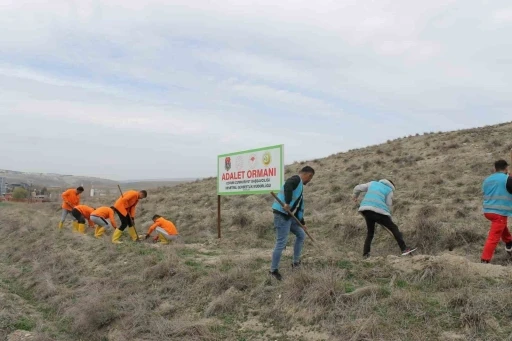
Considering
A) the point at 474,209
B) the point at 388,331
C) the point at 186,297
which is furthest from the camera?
the point at 474,209

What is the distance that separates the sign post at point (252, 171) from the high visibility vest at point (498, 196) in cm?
368

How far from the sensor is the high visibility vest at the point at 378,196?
768 cm

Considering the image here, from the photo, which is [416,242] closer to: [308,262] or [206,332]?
[308,262]

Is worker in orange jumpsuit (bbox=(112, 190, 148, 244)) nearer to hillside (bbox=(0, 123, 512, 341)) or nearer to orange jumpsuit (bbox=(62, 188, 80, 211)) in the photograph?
hillside (bbox=(0, 123, 512, 341))

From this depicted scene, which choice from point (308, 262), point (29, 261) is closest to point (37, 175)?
point (29, 261)

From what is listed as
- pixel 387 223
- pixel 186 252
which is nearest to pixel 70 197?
pixel 186 252

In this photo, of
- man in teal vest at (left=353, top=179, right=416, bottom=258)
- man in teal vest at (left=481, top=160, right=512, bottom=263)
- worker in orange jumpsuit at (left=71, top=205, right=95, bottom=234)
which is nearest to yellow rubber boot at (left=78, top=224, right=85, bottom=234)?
worker in orange jumpsuit at (left=71, top=205, right=95, bottom=234)

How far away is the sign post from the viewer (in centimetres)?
934

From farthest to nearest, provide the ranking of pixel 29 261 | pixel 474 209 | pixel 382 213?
pixel 29 261, pixel 474 209, pixel 382 213

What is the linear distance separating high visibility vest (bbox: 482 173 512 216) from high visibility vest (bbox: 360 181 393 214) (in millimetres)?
1503

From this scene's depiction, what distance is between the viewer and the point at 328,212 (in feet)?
41.7

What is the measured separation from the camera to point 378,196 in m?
7.72

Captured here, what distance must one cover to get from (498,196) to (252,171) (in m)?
4.88

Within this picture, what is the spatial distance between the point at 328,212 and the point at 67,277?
22.4 feet
